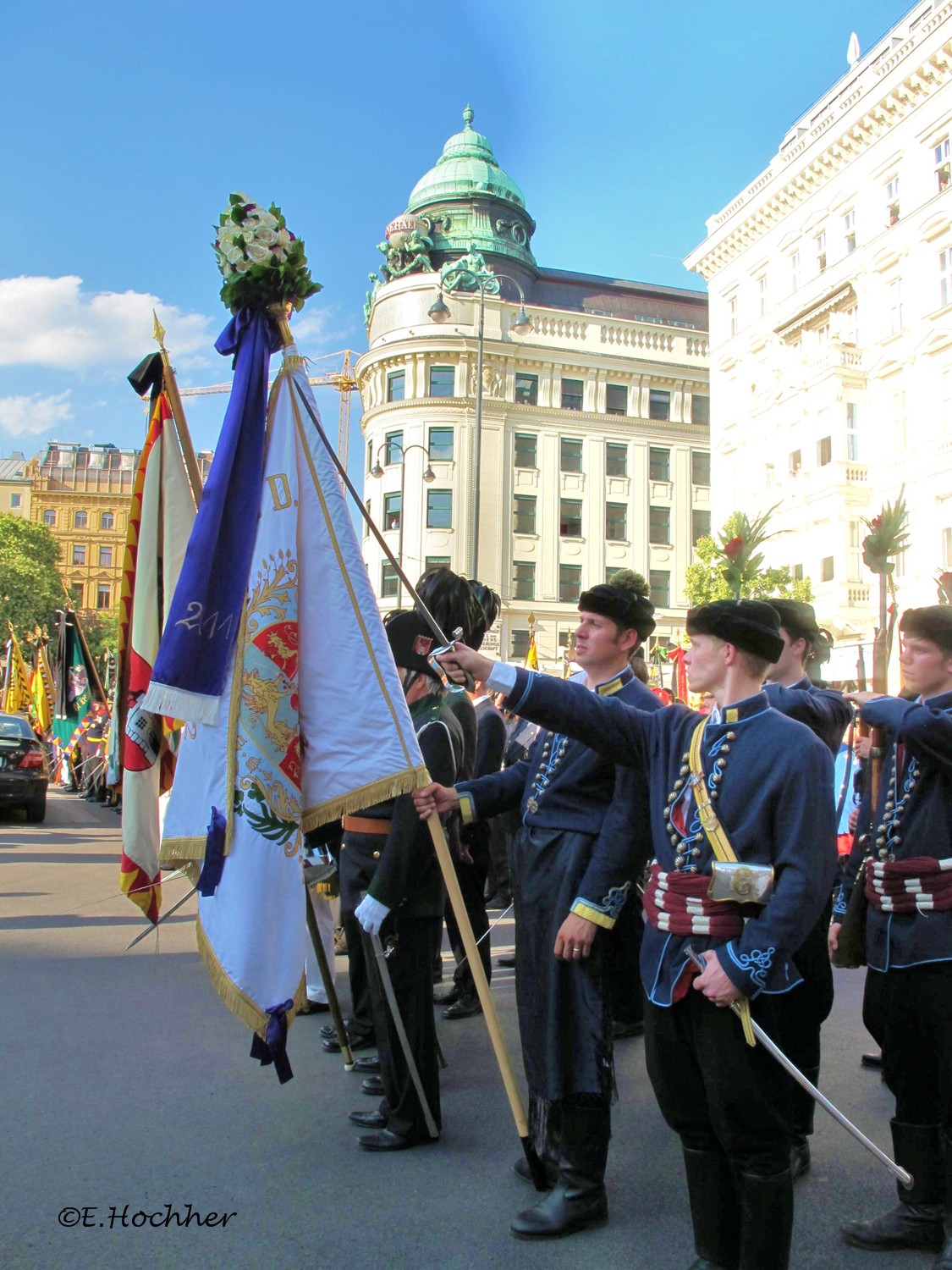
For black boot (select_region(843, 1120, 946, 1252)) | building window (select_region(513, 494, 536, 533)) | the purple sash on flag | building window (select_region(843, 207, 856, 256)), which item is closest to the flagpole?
the purple sash on flag

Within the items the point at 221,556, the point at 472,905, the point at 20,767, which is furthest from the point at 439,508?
the point at 221,556

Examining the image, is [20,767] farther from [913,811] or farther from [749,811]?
[749,811]

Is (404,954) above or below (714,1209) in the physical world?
above

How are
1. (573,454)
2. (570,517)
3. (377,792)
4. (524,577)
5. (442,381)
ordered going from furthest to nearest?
1. (573,454)
2. (570,517)
3. (524,577)
4. (442,381)
5. (377,792)

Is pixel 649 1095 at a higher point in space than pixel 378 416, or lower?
lower

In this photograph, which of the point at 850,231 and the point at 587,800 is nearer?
the point at 587,800

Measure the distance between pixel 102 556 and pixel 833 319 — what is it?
249 feet

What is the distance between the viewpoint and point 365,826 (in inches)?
180

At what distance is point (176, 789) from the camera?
407 centimetres

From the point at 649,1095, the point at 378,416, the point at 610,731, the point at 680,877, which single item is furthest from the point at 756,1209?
the point at 378,416

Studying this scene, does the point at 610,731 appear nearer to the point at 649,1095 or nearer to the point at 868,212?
the point at 649,1095

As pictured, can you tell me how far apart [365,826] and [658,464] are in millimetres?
50873

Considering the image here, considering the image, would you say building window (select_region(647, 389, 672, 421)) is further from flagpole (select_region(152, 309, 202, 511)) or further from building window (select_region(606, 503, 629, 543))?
flagpole (select_region(152, 309, 202, 511))

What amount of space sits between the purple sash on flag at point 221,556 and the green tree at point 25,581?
5872 centimetres
